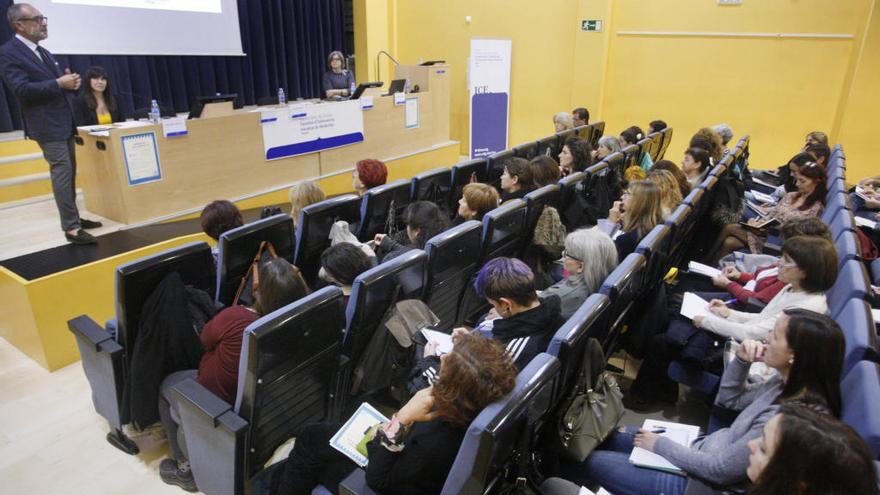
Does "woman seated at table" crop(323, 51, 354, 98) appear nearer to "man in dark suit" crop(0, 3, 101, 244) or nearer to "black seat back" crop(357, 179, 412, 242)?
"man in dark suit" crop(0, 3, 101, 244)

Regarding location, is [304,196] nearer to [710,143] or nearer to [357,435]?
[357,435]

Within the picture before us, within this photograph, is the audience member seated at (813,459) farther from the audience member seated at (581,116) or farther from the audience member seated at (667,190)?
the audience member seated at (581,116)

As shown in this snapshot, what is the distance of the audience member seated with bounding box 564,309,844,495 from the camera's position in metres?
1.39

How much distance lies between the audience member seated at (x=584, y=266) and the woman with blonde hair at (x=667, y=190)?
1.07 m

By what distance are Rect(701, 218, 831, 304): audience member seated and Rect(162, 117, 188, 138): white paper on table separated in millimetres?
4004

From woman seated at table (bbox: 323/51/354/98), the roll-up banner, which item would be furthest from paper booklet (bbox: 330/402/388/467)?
the roll-up banner

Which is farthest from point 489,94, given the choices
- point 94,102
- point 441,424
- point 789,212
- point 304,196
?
point 441,424

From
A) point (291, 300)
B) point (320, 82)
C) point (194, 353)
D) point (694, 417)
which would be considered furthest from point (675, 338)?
point (320, 82)

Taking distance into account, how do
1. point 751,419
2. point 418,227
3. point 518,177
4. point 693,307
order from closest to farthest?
point 751,419, point 693,307, point 418,227, point 518,177

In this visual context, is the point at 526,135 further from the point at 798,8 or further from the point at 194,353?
the point at 194,353

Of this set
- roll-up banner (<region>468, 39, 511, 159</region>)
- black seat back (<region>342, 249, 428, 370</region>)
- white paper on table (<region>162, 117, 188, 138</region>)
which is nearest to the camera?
black seat back (<region>342, 249, 428, 370</region>)

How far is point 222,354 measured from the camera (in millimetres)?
1827

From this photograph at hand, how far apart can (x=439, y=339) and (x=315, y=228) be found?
118 centimetres

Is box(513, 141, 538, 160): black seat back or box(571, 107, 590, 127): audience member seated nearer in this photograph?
box(513, 141, 538, 160): black seat back
